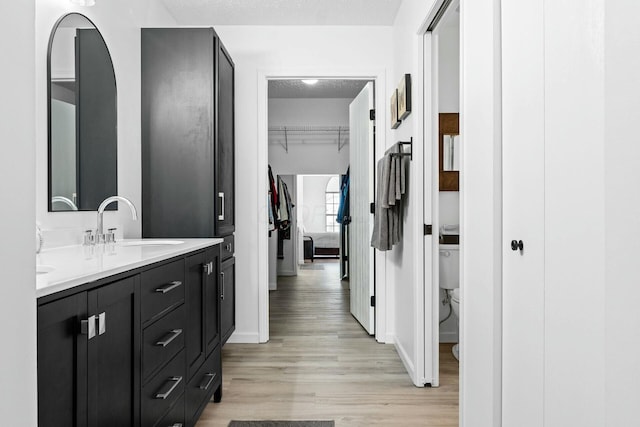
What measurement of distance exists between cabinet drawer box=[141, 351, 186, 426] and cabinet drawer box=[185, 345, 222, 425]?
13 cm

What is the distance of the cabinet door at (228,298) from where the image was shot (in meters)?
3.16

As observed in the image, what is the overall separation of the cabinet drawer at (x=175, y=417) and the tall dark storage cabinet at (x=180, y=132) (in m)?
1.18

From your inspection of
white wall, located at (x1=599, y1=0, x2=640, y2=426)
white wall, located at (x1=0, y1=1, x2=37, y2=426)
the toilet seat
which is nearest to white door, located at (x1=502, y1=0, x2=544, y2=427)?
white wall, located at (x1=599, y1=0, x2=640, y2=426)

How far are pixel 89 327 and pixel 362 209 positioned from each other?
3.08 meters

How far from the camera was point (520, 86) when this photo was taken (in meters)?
1.33

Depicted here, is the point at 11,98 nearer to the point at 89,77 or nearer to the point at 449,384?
the point at 89,77

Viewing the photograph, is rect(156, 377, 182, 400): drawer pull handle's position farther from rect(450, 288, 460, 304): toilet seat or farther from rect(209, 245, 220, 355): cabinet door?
rect(450, 288, 460, 304): toilet seat

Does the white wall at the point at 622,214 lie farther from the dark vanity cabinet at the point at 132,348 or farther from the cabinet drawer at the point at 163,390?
the cabinet drawer at the point at 163,390

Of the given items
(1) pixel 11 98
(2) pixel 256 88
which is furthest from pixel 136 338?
(2) pixel 256 88

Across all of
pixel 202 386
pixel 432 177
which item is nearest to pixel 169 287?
pixel 202 386

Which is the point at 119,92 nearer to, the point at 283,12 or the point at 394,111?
the point at 283,12

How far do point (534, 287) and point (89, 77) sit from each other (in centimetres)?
225

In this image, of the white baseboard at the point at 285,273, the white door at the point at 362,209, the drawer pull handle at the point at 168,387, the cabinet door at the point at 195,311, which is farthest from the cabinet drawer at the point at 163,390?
the white baseboard at the point at 285,273

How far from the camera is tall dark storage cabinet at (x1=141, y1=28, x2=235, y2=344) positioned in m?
2.88
